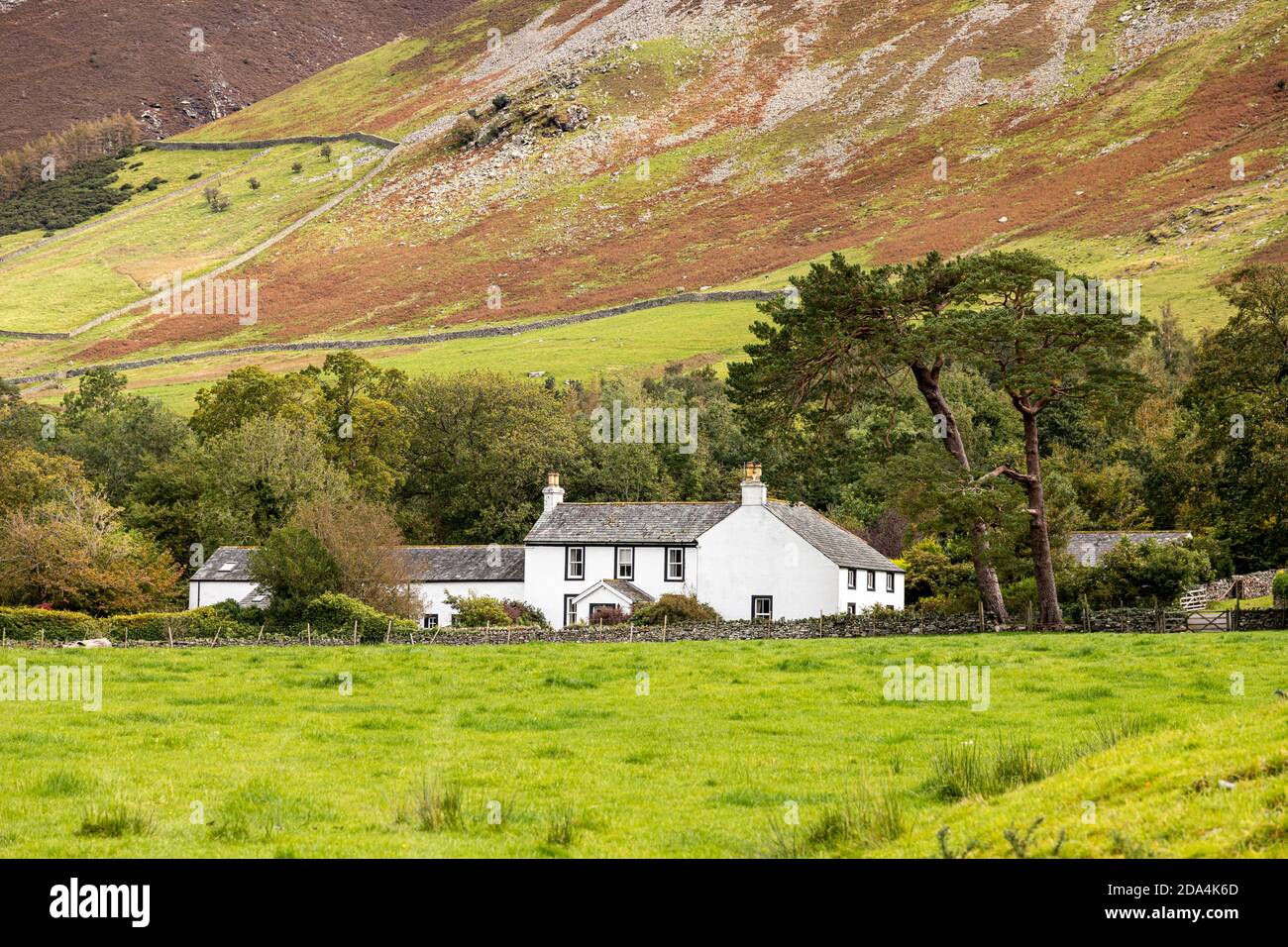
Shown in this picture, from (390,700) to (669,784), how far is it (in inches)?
415

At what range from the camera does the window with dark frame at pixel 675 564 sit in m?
63.8

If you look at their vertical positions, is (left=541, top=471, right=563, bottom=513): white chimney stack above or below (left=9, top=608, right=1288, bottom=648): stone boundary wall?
above

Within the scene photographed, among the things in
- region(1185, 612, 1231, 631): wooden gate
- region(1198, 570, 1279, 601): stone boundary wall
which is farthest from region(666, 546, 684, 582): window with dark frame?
region(1185, 612, 1231, 631): wooden gate

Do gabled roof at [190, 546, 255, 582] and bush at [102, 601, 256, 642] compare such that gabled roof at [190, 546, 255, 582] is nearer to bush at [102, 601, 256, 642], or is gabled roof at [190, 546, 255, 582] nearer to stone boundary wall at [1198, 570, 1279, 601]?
bush at [102, 601, 256, 642]

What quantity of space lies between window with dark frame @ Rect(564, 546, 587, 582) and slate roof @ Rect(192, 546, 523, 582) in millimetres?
2985

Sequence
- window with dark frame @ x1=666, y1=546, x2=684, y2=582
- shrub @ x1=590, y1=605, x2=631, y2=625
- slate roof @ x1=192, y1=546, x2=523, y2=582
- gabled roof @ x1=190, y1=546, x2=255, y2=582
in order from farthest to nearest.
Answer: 1. slate roof @ x1=192, y1=546, x2=523, y2=582
2. gabled roof @ x1=190, y1=546, x2=255, y2=582
3. window with dark frame @ x1=666, y1=546, x2=684, y2=582
4. shrub @ x1=590, y1=605, x2=631, y2=625

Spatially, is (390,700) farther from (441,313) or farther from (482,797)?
(441,313)

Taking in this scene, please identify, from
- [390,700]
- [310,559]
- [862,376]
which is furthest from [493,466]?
[390,700]

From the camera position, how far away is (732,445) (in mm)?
99250

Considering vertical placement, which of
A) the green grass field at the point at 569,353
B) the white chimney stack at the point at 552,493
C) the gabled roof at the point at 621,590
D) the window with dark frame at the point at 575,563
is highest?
the green grass field at the point at 569,353

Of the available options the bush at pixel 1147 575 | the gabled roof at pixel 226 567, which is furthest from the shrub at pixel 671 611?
the gabled roof at pixel 226 567

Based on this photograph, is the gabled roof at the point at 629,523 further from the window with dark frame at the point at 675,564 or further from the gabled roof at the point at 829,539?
the gabled roof at the point at 829,539

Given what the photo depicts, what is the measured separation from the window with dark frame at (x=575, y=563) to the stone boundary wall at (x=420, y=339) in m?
93.6

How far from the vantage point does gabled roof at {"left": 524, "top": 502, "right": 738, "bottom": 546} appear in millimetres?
64250
